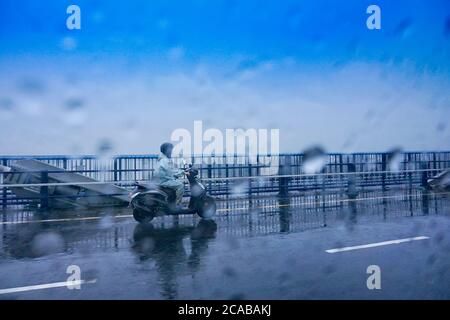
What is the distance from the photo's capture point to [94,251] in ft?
19.8

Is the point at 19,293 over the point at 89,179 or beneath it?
beneath

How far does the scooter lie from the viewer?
27.2ft

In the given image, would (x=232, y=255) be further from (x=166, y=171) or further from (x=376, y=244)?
(x=166, y=171)

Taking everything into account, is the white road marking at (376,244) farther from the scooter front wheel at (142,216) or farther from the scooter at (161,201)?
the scooter front wheel at (142,216)

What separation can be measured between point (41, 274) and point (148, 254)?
147cm

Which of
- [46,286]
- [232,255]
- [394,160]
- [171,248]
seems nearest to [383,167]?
[394,160]

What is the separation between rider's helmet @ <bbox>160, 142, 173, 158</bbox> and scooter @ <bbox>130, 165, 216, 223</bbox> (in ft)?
1.86

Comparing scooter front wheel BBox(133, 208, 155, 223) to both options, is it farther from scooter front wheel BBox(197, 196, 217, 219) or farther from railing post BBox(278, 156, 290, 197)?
railing post BBox(278, 156, 290, 197)

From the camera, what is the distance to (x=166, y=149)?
8.41m

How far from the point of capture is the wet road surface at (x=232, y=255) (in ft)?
13.5
